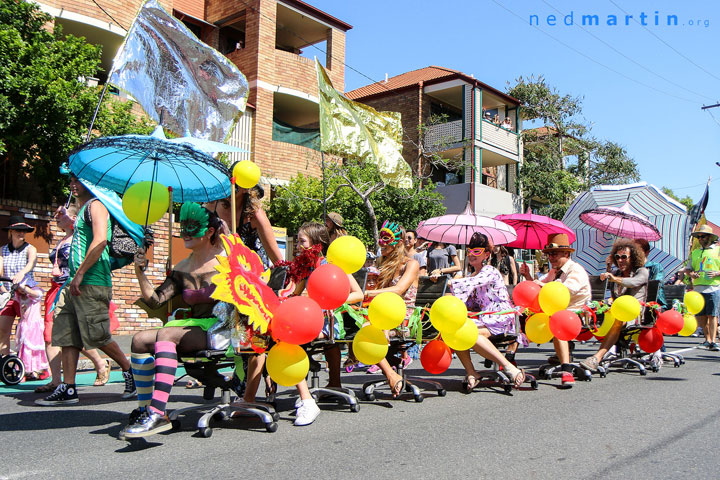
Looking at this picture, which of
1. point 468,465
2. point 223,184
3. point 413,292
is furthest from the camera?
point 413,292

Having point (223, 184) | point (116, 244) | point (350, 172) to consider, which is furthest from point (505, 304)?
point (350, 172)

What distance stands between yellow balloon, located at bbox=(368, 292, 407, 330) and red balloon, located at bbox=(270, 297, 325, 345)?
75 cm

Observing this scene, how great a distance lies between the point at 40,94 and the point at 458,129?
1922 centimetres

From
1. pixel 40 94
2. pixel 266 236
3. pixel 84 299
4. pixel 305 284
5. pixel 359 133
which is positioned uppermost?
pixel 40 94

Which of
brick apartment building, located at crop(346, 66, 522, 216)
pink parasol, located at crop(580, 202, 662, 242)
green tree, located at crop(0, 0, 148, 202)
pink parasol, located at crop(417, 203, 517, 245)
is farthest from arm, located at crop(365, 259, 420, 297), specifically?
brick apartment building, located at crop(346, 66, 522, 216)

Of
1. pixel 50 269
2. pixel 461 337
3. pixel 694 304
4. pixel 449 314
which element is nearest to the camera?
pixel 449 314

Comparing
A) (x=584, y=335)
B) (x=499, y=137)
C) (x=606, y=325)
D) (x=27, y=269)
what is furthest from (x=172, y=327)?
(x=499, y=137)

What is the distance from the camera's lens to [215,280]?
3.55m

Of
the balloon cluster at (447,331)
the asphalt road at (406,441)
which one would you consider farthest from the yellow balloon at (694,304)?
the balloon cluster at (447,331)

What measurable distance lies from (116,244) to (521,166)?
27477 mm

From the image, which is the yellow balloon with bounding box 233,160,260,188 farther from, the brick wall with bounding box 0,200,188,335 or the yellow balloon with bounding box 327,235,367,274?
the brick wall with bounding box 0,200,188,335

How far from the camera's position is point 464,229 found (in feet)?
28.6

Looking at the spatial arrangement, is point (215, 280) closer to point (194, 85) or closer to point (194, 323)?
point (194, 323)

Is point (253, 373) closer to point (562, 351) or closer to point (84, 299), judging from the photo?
point (84, 299)
